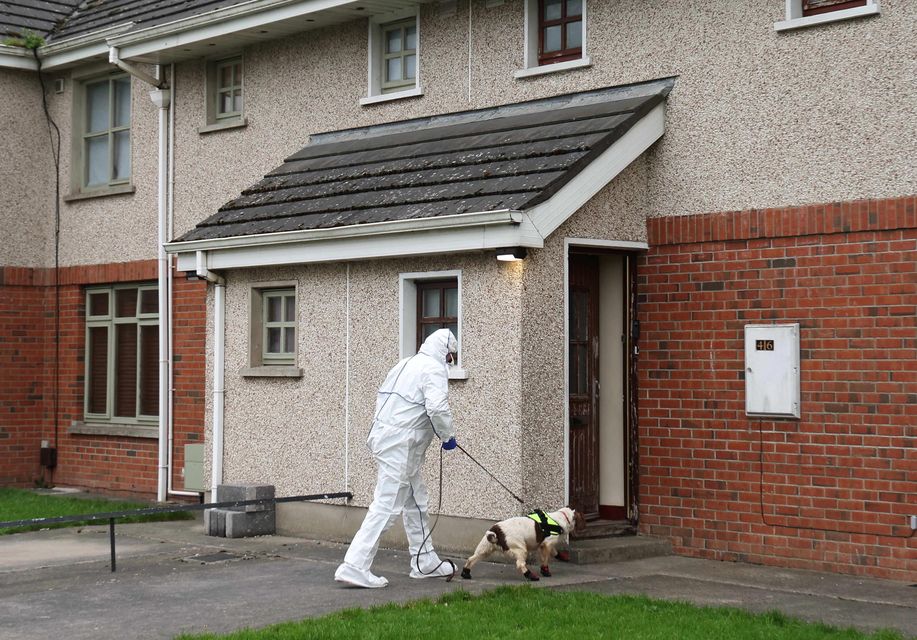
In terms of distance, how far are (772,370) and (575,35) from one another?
3.76 metres

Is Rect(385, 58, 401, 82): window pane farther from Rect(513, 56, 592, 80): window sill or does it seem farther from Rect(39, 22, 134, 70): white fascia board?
Rect(39, 22, 134, 70): white fascia board

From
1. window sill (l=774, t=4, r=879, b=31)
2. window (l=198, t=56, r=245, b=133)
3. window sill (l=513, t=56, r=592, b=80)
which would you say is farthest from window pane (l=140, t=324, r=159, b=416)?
window sill (l=774, t=4, r=879, b=31)

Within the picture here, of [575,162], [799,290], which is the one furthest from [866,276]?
[575,162]

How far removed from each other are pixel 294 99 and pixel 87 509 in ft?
16.7

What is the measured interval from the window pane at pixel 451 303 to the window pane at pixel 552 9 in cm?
293

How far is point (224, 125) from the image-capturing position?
15633 mm

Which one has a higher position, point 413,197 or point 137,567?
point 413,197

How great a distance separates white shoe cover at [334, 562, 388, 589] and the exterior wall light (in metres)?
2.69

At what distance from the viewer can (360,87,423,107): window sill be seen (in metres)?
13.7

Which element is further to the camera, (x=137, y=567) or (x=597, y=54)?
(x=597, y=54)

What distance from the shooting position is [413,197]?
11.9 m

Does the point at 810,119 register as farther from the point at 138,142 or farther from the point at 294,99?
the point at 138,142

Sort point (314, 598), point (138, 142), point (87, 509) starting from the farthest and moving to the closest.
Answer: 1. point (138, 142)
2. point (87, 509)
3. point (314, 598)

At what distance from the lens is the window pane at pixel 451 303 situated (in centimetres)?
1176
